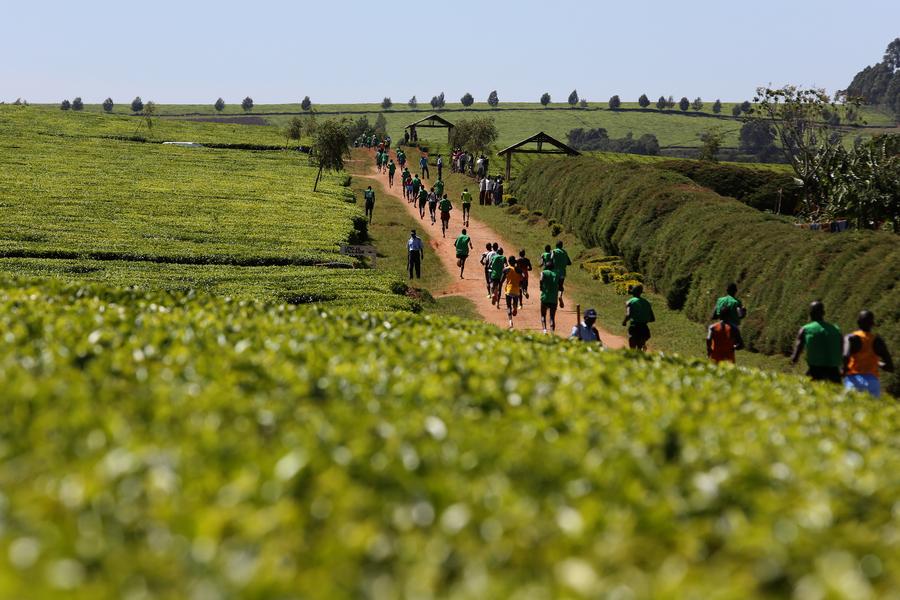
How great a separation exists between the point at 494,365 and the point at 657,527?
191 inches

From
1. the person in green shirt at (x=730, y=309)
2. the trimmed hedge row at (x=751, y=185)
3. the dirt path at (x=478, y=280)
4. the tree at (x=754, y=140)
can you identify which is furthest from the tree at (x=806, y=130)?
the tree at (x=754, y=140)

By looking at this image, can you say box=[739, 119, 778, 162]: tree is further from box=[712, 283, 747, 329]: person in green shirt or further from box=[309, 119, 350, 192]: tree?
box=[712, 283, 747, 329]: person in green shirt

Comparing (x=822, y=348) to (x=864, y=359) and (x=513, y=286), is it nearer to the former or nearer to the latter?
(x=864, y=359)

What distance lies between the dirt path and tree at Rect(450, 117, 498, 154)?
1045 inches

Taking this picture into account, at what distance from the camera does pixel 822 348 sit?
47.6ft

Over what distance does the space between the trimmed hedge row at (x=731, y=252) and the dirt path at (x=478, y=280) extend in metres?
3.12

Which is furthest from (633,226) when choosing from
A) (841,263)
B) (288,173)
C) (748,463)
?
(288,173)

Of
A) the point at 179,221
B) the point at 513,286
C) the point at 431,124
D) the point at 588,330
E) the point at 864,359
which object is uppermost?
the point at 431,124

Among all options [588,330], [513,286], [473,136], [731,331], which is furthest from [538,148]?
[731,331]

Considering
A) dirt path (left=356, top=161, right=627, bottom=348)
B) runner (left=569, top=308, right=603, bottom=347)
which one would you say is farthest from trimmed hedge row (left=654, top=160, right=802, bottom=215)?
runner (left=569, top=308, right=603, bottom=347)

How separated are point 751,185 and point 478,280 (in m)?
34.9

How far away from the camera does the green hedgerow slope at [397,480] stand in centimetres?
437

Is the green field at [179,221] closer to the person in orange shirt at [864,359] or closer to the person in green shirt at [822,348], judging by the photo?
the person in green shirt at [822,348]

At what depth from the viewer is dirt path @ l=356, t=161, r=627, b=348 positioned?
2506cm
